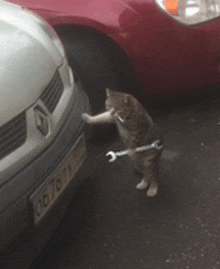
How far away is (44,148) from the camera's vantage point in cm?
196

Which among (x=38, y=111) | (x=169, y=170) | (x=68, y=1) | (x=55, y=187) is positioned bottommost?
(x=169, y=170)

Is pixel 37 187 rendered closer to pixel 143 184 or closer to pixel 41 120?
pixel 41 120

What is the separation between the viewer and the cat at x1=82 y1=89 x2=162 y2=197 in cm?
241

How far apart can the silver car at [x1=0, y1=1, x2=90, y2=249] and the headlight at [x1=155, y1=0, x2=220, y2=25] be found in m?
0.86

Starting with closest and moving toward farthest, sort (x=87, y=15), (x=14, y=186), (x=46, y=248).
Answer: (x=14, y=186) → (x=46, y=248) → (x=87, y=15)

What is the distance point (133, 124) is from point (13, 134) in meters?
0.80

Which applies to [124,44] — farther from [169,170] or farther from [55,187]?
[55,187]

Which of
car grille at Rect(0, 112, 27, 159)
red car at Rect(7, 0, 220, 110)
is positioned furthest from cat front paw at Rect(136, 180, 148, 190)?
car grille at Rect(0, 112, 27, 159)

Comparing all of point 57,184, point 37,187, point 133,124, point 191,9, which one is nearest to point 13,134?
point 37,187

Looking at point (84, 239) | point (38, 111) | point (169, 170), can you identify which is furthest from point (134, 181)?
point (38, 111)

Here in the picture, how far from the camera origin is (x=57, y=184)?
6.74ft

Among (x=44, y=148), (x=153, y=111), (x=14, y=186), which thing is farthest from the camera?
→ (x=153, y=111)

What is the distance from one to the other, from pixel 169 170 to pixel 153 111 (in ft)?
2.48

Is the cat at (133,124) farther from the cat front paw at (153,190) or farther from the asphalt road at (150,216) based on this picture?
the asphalt road at (150,216)
